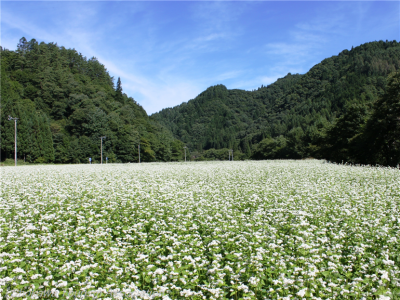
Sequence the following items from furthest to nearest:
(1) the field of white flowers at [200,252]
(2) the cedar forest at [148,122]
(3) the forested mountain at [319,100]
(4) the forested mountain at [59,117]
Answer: (3) the forested mountain at [319,100] → (4) the forested mountain at [59,117] → (2) the cedar forest at [148,122] → (1) the field of white flowers at [200,252]

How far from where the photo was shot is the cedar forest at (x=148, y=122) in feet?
142

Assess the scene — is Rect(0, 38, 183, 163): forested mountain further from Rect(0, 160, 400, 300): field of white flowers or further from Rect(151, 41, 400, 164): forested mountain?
Rect(0, 160, 400, 300): field of white flowers

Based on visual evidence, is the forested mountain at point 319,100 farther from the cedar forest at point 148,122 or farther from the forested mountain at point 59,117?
the forested mountain at point 59,117

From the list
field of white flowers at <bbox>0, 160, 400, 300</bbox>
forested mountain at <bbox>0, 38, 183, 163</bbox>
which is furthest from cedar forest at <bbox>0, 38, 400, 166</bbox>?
field of white flowers at <bbox>0, 160, 400, 300</bbox>

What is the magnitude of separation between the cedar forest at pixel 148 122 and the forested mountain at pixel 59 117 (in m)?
0.29

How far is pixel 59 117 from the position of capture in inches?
4001

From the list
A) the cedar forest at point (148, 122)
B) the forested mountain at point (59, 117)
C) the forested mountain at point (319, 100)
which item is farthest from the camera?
the forested mountain at point (319, 100)

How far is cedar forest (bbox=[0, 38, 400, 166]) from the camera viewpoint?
43350 mm

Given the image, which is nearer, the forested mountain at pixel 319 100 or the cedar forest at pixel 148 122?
the cedar forest at pixel 148 122

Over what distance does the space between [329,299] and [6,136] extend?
75.3 meters

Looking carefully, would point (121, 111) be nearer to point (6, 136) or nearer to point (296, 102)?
point (6, 136)

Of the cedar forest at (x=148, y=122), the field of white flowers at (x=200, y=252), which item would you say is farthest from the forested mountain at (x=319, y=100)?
the field of white flowers at (x=200, y=252)

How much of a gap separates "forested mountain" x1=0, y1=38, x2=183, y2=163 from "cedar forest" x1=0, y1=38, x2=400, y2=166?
0.29m

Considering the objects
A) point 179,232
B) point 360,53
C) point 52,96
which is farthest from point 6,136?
point 360,53
